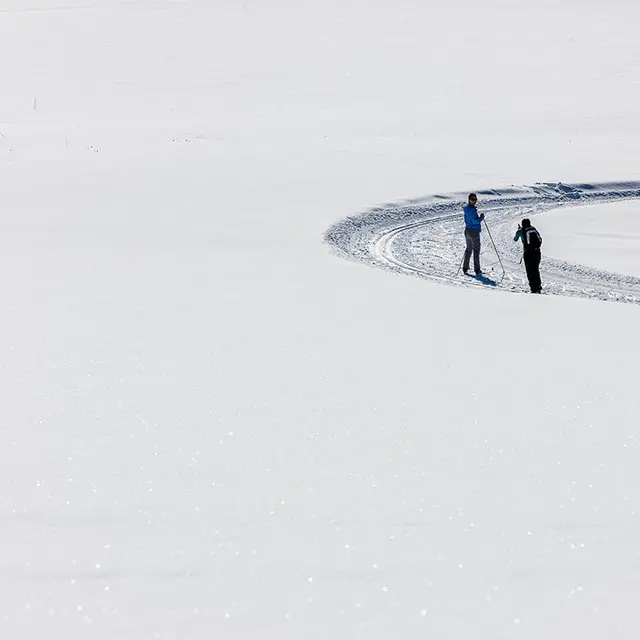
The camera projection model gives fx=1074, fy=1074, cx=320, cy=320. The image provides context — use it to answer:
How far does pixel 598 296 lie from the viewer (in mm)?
13258

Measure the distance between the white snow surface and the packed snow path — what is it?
0.64 meters

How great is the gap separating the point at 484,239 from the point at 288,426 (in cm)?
1143

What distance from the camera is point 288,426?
6.93 metres

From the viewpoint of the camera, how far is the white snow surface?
4.71 meters

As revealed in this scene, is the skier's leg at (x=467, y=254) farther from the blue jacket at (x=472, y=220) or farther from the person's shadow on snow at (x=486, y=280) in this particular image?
the person's shadow on snow at (x=486, y=280)

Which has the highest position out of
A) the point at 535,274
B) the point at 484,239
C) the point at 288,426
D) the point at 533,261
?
the point at 484,239

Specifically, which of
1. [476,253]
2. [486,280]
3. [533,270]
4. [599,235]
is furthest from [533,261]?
[599,235]

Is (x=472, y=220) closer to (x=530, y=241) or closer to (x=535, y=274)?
(x=530, y=241)

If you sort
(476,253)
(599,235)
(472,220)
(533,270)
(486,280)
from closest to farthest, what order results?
(533,270) < (486,280) < (476,253) < (472,220) < (599,235)

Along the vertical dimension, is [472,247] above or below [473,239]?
below

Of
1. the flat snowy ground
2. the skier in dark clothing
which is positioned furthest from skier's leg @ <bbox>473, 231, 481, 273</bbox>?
the flat snowy ground

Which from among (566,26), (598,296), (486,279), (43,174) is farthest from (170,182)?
(566,26)

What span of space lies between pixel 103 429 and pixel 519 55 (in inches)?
1475

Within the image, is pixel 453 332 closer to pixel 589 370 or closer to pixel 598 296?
pixel 589 370
